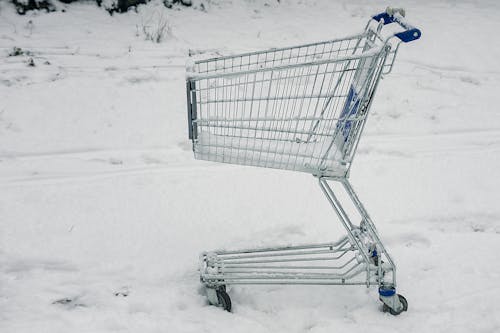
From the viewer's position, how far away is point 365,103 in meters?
2.57

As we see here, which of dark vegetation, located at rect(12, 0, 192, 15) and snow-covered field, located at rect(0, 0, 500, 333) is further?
dark vegetation, located at rect(12, 0, 192, 15)

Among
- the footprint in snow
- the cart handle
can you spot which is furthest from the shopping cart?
the footprint in snow

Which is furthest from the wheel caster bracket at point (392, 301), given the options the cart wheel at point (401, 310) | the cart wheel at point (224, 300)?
the cart wheel at point (224, 300)

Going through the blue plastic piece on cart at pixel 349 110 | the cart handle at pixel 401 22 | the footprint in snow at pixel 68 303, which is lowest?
the footprint in snow at pixel 68 303

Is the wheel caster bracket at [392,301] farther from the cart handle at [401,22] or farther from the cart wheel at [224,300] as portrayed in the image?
the cart handle at [401,22]

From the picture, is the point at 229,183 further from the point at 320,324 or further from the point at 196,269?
the point at 320,324

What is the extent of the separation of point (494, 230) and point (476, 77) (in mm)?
2627

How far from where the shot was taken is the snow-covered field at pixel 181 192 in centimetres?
291

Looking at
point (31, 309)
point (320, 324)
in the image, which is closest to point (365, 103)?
point (320, 324)

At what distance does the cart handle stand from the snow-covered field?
1384 millimetres

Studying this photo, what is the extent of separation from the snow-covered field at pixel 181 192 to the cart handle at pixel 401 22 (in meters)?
1.38

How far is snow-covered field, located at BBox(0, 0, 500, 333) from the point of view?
2910 mm

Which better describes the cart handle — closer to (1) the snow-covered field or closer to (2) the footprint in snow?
(1) the snow-covered field

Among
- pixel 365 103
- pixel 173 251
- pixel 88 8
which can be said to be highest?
pixel 365 103
